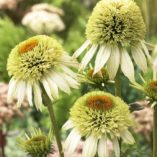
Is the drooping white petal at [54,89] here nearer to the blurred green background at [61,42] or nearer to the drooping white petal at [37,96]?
the drooping white petal at [37,96]

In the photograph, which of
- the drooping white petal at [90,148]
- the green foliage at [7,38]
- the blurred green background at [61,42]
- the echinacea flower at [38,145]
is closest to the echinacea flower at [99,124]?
the drooping white petal at [90,148]

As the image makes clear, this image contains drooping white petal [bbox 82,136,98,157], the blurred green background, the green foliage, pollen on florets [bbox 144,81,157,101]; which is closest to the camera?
drooping white petal [bbox 82,136,98,157]

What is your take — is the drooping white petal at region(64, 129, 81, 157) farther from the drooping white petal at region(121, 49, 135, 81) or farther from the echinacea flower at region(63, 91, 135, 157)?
the drooping white petal at region(121, 49, 135, 81)

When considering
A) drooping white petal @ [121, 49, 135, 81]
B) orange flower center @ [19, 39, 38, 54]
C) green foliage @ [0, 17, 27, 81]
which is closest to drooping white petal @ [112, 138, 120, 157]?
drooping white petal @ [121, 49, 135, 81]

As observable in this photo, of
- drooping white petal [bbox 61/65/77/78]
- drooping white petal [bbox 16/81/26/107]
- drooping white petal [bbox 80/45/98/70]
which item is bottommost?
drooping white petal [bbox 16/81/26/107]

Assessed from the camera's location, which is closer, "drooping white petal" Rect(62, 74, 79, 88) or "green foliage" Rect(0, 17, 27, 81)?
"drooping white petal" Rect(62, 74, 79, 88)

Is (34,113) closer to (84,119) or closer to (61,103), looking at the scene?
(61,103)
